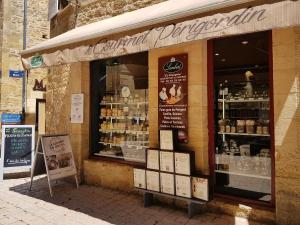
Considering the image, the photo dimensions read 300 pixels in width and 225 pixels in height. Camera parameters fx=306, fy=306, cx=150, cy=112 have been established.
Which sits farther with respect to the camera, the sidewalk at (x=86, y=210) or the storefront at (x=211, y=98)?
the sidewalk at (x=86, y=210)

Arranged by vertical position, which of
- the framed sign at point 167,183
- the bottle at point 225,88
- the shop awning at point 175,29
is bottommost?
the framed sign at point 167,183

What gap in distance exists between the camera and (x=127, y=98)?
707 centimetres

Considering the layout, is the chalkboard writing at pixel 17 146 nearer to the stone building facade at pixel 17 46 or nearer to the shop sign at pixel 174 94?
the shop sign at pixel 174 94

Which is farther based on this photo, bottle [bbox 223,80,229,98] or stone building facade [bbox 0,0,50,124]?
stone building facade [bbox 0,0,50,124]

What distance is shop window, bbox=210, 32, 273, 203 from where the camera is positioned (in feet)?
16.4

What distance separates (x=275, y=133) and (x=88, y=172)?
4.24m

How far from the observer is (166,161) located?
5000 mm

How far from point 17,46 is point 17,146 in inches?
309

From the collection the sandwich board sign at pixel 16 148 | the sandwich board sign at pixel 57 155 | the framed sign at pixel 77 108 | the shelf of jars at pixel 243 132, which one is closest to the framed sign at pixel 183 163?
the shelf of jars at pixel 243 132

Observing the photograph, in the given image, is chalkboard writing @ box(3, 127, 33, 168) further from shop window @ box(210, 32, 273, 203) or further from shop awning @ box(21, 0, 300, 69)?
shop window @ box(210, 32, 273, 203)

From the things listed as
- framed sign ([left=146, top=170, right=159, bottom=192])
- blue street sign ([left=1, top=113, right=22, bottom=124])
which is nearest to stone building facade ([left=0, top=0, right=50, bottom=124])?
blue street sign ([left=1, top=113, right=22, bottom=124])

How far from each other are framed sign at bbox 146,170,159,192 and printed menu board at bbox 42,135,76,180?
7.01ft

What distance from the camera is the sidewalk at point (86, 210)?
15.1 feet

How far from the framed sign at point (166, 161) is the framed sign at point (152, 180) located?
0.55ft
